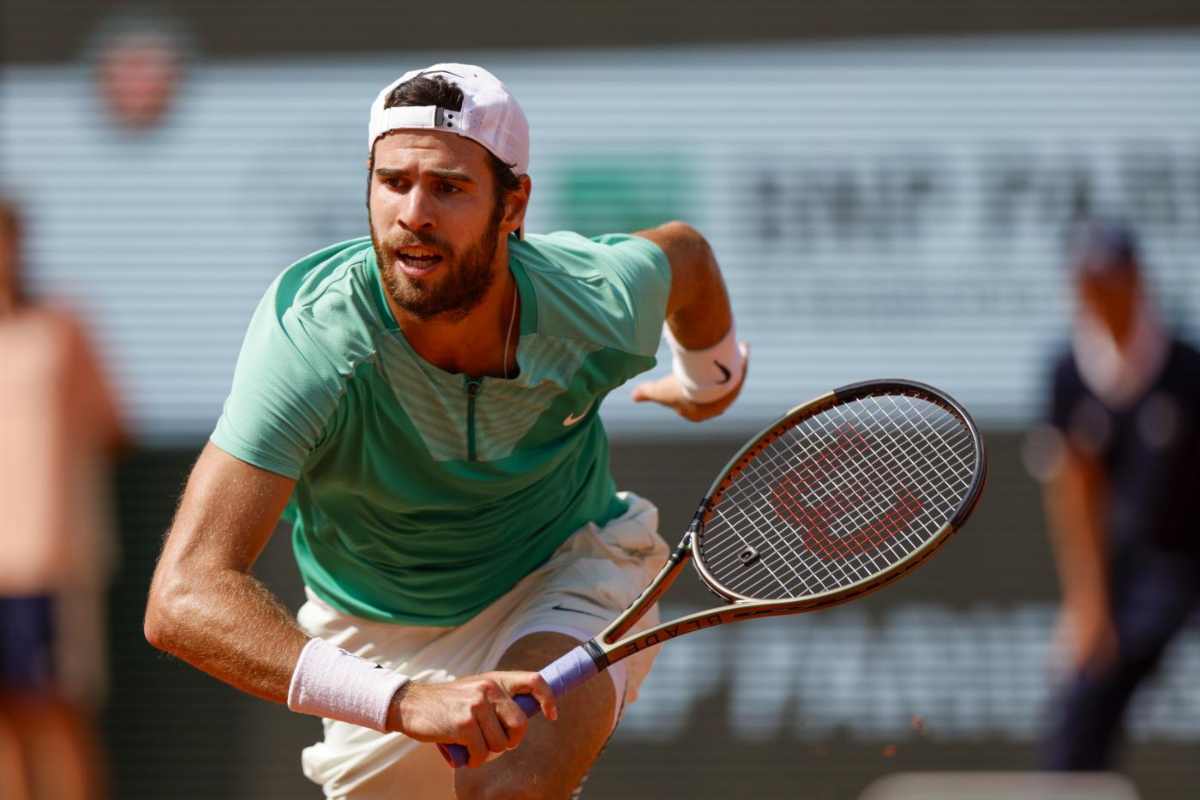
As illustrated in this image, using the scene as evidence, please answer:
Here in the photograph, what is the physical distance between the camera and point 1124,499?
7.06m

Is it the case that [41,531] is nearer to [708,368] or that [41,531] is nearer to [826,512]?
[708,368]

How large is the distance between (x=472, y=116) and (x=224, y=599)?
1009 millimetres

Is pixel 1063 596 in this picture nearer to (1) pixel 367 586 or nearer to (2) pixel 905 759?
(2) pixel 905 759

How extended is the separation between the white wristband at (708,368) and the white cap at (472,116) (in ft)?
2.84

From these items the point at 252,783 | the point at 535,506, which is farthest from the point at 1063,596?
the point at 535,506

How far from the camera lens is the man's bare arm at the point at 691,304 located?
420 cm

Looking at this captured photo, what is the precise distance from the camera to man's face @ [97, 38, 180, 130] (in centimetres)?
785

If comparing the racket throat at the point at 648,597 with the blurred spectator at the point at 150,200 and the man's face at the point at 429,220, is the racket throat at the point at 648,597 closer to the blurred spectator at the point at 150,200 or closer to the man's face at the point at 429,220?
the man's face at the point at 429,220

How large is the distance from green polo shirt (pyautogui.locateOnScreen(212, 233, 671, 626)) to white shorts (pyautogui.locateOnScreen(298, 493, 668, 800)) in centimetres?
4

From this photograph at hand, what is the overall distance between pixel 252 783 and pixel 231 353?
173 cm

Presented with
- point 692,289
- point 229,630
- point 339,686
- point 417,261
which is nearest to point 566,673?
point 339,686

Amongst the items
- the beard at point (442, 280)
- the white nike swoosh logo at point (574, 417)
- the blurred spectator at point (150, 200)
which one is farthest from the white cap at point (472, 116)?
the blurred spectator at point (150, 200)

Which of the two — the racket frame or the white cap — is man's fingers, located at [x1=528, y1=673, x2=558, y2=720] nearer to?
the racket frame

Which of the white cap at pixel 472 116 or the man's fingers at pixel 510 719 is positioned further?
the white cap at pixel 472 116
